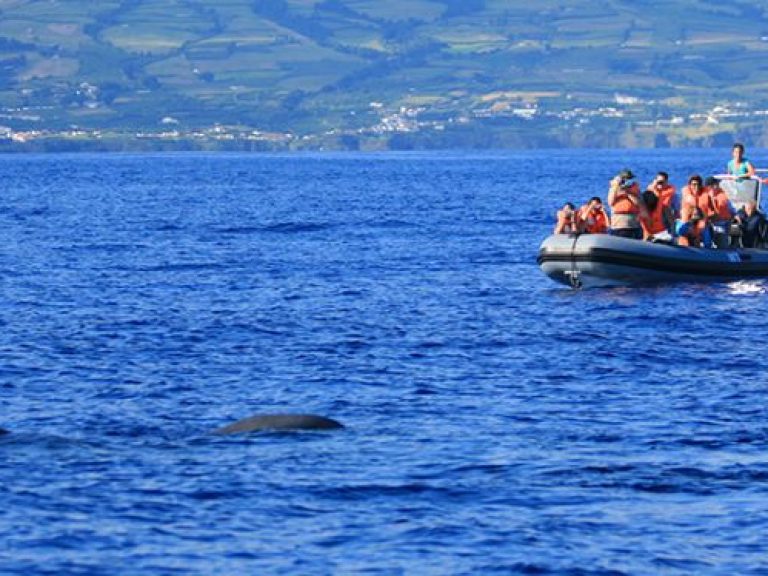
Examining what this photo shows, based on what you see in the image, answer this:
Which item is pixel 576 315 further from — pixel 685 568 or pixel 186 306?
pixel 685 568

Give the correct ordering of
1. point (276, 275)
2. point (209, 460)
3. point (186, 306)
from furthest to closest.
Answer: point (276, 275), point (186, 306), point (209, 460)

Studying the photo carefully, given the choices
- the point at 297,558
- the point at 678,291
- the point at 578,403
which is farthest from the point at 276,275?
the point at 297,558

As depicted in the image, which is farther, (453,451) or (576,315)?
(576,315)

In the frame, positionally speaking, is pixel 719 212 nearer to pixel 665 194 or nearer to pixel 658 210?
pixel 665 194

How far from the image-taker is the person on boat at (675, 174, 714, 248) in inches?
1569

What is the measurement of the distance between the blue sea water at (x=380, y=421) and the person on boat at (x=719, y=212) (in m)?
1.26

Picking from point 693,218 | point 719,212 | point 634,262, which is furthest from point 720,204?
point 634,262

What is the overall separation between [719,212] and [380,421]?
1862 cm

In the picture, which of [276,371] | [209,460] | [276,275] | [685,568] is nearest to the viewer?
[685,568]

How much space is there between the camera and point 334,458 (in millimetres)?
20922

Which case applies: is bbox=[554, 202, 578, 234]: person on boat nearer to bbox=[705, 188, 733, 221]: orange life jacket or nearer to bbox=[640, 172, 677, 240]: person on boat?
bbox=[640, 172, 677, 240]: person on boat

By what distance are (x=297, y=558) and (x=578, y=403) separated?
850cm

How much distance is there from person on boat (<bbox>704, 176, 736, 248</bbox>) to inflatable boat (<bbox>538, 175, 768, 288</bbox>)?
1.13ft

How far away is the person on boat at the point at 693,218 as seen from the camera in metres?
39.8
